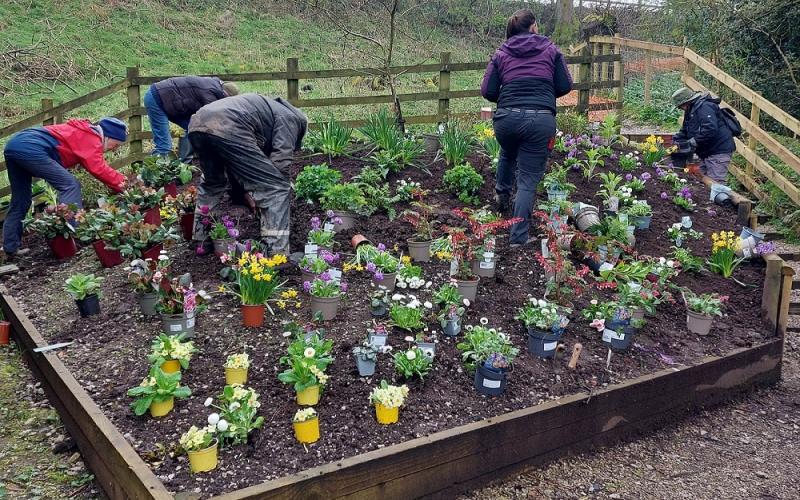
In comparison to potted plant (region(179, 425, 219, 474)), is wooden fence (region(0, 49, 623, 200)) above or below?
above

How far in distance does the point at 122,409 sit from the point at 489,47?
19.4 m

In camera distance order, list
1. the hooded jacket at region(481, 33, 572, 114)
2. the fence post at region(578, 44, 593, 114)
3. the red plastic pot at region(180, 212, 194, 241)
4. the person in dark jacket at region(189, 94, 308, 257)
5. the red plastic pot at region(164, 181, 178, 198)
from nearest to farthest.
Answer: the person in dark jacket at region(189, 94, 308, 257) < the hooded jacket at region(481, 33, 572, 114) < the red plastic pot at region(180, 212, 194, 241) < the red plastic pot at region(164, 181, 178, 198) < the fence post at region(578, 44, 593, 114)

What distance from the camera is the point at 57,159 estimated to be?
607 cm

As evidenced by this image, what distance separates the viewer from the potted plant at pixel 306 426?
10.5 ft

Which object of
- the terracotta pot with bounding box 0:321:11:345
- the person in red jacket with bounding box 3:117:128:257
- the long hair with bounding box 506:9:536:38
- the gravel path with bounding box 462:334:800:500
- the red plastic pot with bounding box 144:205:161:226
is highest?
the long hair with bounding box 506:9:536:38

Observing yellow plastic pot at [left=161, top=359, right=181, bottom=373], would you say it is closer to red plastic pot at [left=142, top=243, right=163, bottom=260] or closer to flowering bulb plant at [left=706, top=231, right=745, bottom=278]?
red plastic pot at [left=142, top=243, right=163, bottom=260]

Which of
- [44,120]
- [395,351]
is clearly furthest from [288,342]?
[44,120]

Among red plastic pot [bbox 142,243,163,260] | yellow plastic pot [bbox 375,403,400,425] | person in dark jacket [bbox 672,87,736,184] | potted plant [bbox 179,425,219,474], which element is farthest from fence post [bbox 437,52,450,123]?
potted plant [bbox 179,425,219,474]

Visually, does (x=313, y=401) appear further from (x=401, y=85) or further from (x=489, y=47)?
(x=489, y=47)

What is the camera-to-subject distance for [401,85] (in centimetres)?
1575

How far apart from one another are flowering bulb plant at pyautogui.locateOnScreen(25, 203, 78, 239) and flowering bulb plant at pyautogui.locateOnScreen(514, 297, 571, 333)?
3.94 meters

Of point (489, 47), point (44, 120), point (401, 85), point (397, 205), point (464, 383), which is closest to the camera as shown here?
point (464, 383)

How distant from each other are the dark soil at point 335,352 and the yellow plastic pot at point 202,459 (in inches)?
1.7

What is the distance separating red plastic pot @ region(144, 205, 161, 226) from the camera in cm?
594
